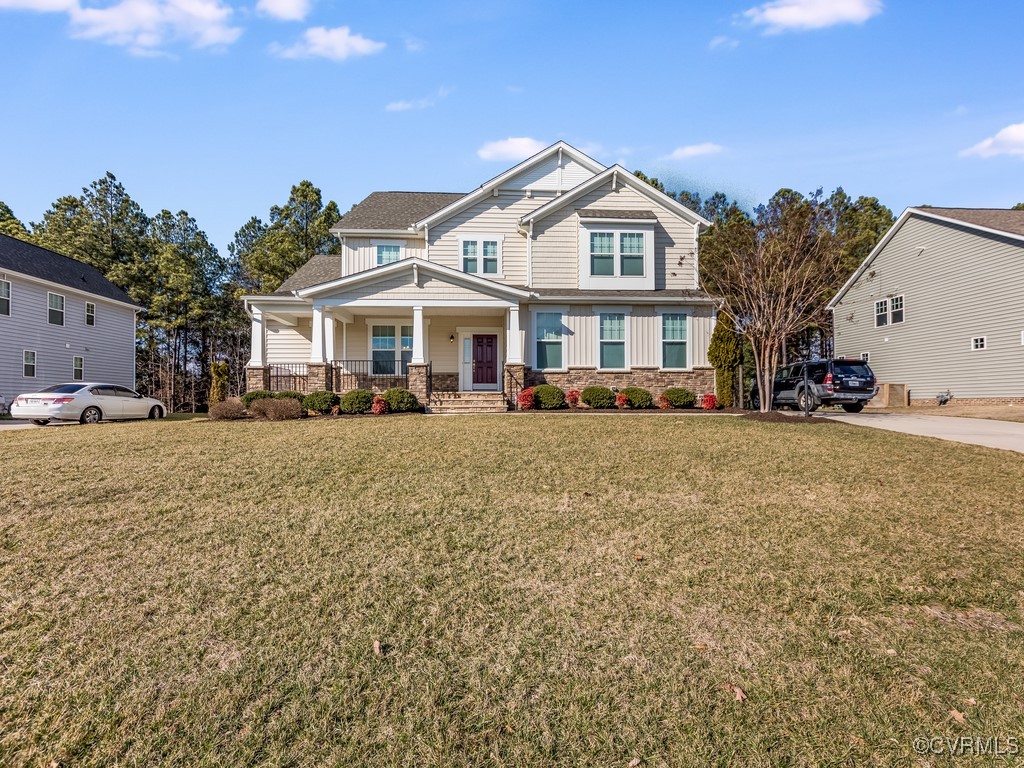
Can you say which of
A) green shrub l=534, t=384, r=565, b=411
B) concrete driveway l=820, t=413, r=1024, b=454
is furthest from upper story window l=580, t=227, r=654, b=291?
concrete driveway l=820, t=413, r=1024, b=454

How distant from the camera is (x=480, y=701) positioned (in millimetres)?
2807

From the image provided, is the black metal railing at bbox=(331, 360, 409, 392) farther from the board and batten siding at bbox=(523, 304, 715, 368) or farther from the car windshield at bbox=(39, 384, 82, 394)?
the car windshield at bbox=(39, 384, 82, 394)

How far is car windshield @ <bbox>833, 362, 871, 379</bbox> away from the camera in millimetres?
15477

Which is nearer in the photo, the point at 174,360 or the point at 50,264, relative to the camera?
the point at 50,264

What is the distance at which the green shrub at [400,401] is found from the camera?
551 inches

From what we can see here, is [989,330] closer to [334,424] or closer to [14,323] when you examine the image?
[334,424]

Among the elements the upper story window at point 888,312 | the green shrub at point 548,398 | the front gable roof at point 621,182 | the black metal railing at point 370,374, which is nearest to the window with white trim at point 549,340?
the green shrub at point 548,398

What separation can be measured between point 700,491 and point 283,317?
1626 centimetres

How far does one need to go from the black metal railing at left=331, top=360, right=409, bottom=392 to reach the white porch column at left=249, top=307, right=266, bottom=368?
2430 millimetres

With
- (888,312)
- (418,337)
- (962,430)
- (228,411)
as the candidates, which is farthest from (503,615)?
(888,312)

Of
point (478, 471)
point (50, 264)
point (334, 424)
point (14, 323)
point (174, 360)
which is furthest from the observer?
point (174, 360)

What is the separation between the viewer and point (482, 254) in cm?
1816

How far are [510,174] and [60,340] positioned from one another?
20.7m

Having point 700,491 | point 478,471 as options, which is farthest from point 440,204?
point 700,491
